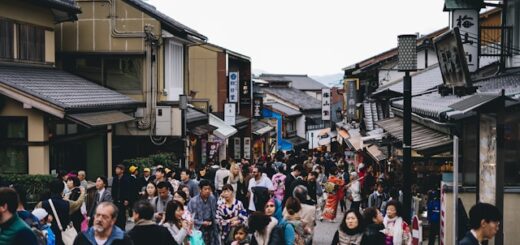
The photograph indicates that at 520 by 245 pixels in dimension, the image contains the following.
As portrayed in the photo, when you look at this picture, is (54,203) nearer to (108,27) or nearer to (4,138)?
(4,138)

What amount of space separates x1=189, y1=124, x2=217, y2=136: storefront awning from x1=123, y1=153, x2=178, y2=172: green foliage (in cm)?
212

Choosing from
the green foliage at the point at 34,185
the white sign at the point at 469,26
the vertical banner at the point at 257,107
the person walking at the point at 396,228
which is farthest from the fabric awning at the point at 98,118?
the vertical banner at the point at 257,107

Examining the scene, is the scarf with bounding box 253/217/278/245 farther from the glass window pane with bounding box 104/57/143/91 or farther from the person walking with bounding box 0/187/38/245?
the glass window pane with bounding box 104/57/143/91

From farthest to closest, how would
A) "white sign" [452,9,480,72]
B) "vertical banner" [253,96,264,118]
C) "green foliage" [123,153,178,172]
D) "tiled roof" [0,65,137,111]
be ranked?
"vertical banner" [253,96,264,118]
"green foliage" [123,153,178,172]
"tiled roof" [0,65,137,111]
"white sign" [452,9,480,72]

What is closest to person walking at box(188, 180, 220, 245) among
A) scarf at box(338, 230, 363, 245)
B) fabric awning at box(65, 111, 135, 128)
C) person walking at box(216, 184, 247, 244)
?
person walking at box(216, 184, 247, 244)

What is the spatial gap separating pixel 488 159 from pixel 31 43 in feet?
50.0

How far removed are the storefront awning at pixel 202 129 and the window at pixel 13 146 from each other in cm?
1019

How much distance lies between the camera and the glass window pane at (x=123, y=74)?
2556cm

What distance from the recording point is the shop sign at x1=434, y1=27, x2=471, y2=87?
13203mm

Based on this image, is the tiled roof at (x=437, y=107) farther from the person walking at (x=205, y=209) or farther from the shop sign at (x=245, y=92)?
the shop sign at (x=245, y=92)

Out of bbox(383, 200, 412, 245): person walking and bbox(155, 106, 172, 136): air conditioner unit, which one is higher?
bbox(155, 106, 172, 136): air conditioner unit

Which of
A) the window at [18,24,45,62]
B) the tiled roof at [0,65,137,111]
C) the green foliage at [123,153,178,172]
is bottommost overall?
the green foliage at [123,153,178,172]

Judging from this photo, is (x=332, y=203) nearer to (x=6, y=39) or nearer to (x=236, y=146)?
(x=6, y=39)

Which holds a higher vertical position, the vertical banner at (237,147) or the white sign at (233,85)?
the white sign at (233,85)
